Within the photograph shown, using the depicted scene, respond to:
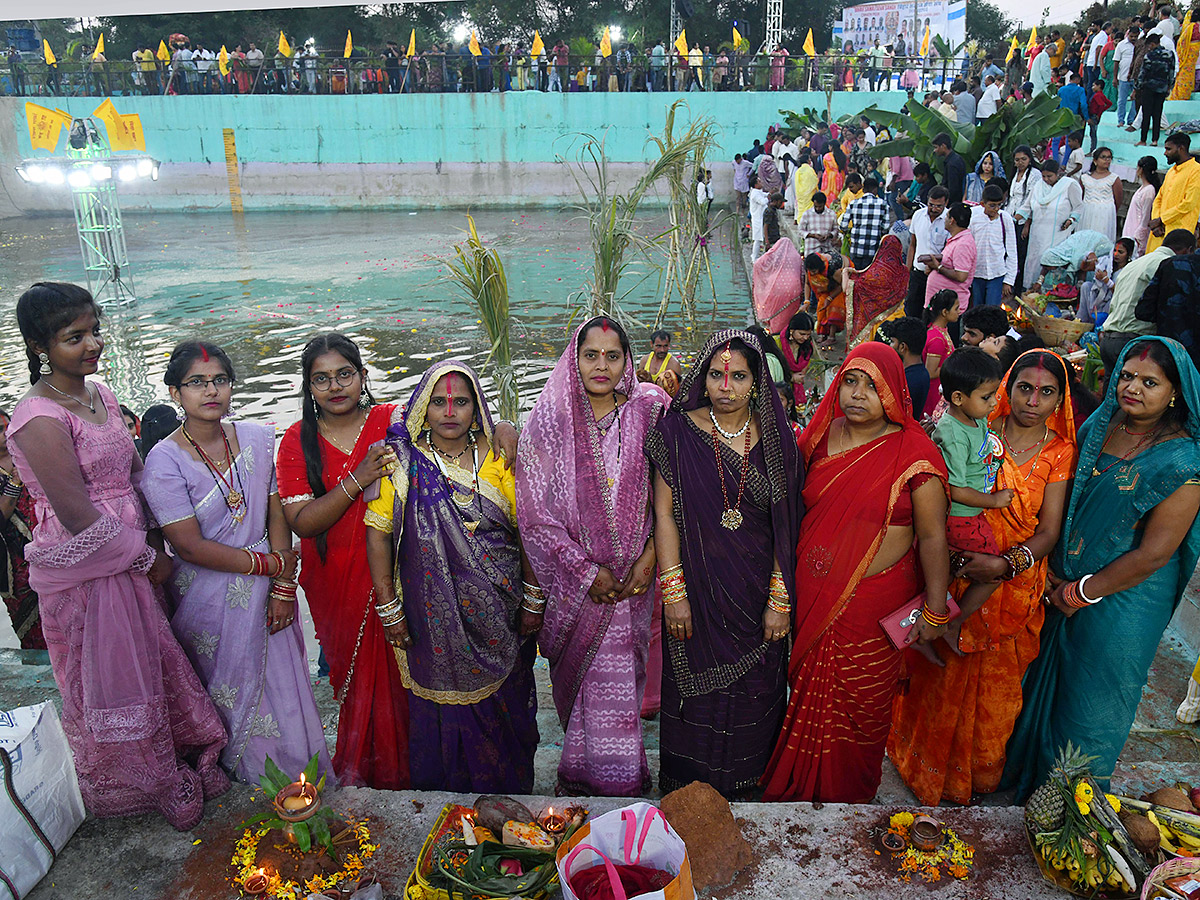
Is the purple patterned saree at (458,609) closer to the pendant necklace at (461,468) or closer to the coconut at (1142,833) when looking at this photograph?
the pendant necklace at (461,468)

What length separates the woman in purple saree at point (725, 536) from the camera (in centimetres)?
264

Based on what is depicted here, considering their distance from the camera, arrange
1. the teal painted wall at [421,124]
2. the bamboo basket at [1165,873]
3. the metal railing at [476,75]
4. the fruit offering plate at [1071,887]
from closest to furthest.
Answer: the bamboo basket at [1165,873], the fruit offering plate at [1071,887], the metal railing at [476,75], the teal painted wall at [421,124]

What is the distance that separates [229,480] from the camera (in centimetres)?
264

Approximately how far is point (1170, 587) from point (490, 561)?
2100 mm

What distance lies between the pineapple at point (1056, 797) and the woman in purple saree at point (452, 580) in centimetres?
151

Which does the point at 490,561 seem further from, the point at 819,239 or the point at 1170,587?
the point at 819,239

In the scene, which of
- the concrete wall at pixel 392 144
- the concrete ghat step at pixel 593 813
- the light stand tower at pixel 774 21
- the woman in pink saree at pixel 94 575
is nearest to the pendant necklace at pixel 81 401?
the woman in pink saree at pixel 94 575

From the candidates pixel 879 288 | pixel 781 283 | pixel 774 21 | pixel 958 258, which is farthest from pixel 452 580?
pixel 774 21

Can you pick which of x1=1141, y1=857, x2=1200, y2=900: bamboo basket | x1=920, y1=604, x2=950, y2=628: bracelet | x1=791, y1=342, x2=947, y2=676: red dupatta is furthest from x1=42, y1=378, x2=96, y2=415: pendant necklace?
x1=1141, y1=857, x2=1200, y2=900: bamboo basket

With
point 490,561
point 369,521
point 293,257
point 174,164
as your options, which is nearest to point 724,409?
point 490,561

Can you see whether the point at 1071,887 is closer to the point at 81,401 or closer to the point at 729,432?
the point at 729,432

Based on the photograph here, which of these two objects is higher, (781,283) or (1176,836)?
(781,283)

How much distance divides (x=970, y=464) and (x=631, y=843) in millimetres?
1593

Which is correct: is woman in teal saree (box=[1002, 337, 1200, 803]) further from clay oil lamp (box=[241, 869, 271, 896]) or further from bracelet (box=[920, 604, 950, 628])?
clay oil lamp (box=[241, 869, 271, 896])
